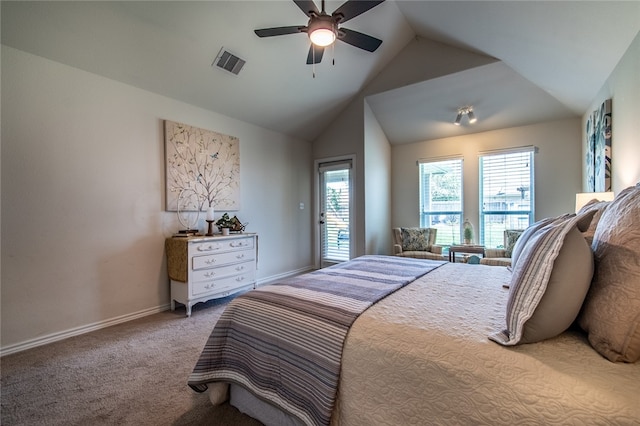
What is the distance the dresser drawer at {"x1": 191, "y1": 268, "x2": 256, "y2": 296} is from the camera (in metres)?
3.13

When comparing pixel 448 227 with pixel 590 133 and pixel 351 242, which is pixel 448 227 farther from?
pixel 590 133

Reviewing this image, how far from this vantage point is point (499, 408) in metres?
0.82

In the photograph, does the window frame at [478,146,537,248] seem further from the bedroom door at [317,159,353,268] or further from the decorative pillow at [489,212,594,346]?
the decorative pillow at [489,212,594,346]

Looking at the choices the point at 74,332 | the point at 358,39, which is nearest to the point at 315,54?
the point at 358,39

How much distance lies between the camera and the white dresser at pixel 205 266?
3076 millimetres

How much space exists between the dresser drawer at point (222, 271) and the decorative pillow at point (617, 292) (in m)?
3.18

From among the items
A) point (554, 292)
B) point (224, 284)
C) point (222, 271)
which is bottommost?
point (224, 284)

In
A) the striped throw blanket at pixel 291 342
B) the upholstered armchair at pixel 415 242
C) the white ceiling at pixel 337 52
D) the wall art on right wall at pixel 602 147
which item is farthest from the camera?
the upholstered armchair at pixel 415 242

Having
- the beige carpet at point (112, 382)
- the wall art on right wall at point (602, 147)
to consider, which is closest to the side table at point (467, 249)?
the wall art on right wall at point (602, 147)

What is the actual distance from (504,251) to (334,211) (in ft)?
9.21

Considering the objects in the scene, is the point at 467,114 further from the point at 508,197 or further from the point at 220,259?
the point at 220,259

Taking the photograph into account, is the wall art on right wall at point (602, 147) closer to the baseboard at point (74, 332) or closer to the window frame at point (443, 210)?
the window frame at point (443, 210)

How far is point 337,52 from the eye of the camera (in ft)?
11.8

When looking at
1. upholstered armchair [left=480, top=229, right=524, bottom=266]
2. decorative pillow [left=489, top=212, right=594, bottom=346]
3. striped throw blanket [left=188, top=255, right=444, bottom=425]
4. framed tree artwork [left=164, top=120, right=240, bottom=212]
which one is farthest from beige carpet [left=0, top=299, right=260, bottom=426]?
upholstered armchair [left=480, top=229, right=524, bottom=266]
